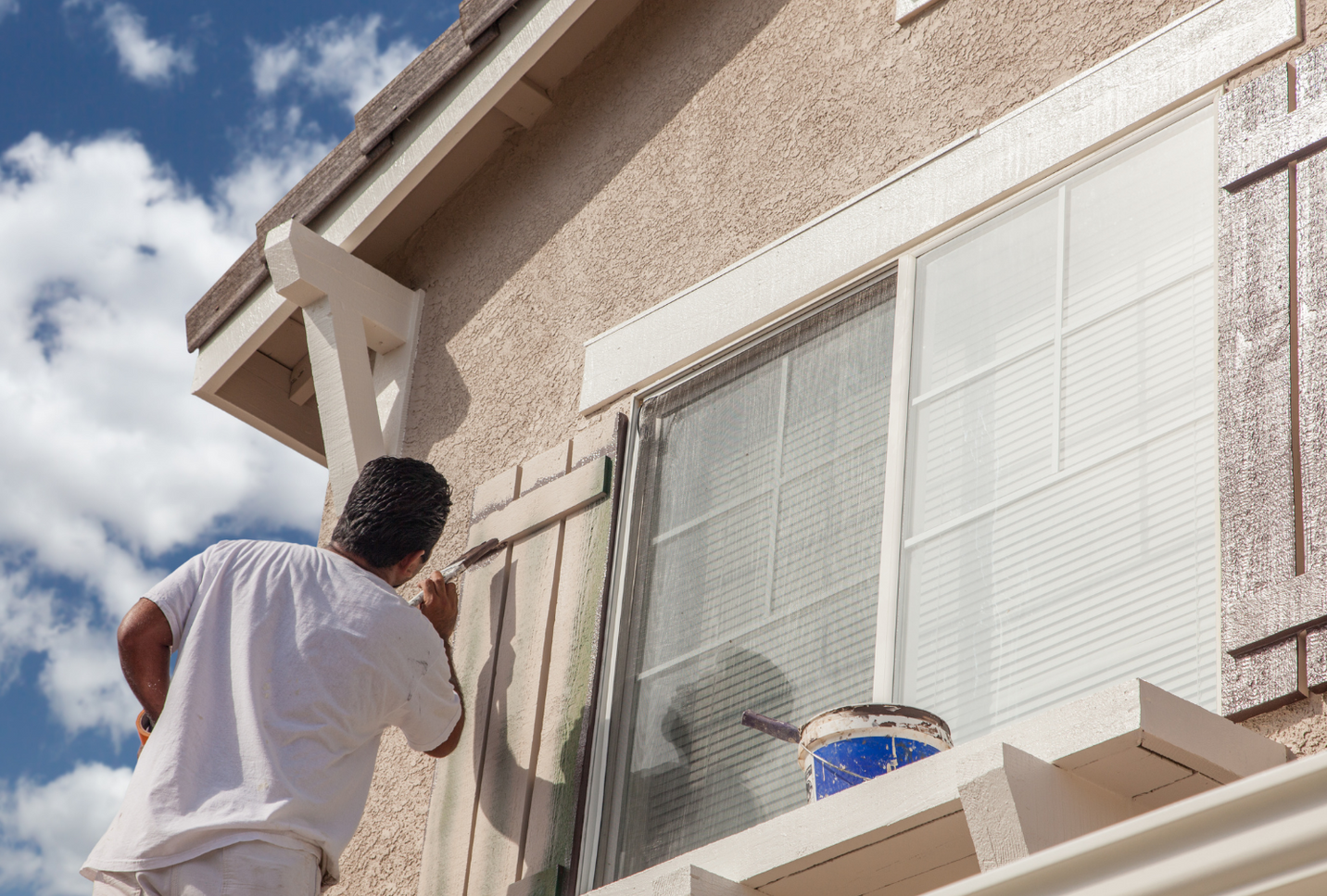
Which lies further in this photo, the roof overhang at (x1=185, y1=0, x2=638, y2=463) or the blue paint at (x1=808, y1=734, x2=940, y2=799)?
the roof overhang at (x1=185, y1=0, x2=638, y2=463)

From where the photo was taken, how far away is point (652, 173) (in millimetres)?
4414

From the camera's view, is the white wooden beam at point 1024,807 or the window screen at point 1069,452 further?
the window screen at point 1069,452

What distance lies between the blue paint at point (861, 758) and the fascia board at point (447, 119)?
2698mm

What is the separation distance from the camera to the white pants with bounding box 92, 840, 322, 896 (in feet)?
9.48

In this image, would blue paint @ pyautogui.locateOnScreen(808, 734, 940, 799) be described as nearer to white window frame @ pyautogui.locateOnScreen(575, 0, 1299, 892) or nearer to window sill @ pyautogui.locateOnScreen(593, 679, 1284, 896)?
window sill @ pyautogui.locateOnScreen(593, 679, 1284, 896)

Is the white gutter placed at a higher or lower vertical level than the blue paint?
lower

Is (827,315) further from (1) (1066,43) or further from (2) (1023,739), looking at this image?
(2) (1023,739)

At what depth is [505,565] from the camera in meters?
4.05

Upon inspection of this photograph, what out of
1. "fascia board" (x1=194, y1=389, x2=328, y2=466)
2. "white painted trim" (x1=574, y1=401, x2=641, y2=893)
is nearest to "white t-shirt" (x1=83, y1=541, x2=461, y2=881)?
"white painted trim" (x1=574, y1=401, x2=641, y2=893)

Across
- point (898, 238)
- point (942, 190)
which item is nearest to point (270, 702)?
point (898, 238)

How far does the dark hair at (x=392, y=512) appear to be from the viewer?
3.53 m

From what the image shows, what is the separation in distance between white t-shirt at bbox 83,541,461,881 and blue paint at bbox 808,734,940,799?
1.00m

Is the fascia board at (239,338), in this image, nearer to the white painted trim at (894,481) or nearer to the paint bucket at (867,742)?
the white painted trim at (894,481)

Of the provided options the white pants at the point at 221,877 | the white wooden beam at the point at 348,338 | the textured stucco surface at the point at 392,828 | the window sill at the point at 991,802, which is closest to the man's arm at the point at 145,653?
the white pants at the point at 221,877
